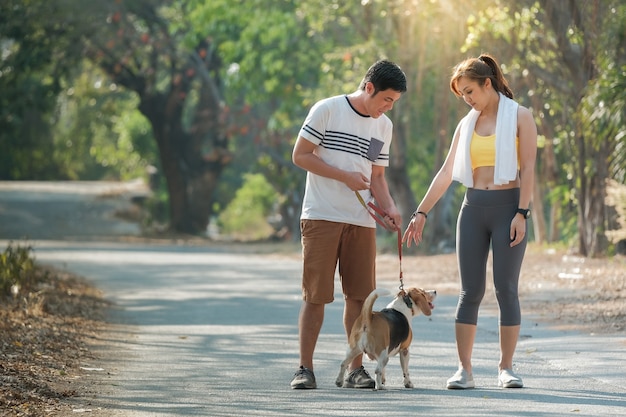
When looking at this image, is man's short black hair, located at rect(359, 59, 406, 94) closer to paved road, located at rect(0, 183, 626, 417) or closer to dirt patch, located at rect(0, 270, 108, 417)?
paved road, located at rect(0, 183, 626, 417)

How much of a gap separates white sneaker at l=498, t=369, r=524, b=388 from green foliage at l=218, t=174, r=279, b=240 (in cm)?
3571

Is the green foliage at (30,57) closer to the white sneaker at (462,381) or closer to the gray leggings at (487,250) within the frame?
the gray leggings at (487,250)

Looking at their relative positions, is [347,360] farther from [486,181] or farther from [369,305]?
[486,181]

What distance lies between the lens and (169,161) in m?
37.2

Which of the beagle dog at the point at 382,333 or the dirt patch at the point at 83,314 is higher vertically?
the beagle dog at the point at 382,333

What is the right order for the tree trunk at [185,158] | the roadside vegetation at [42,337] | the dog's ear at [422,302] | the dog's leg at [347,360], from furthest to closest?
the tree trunk at [185,158], the dog's ear at [422,302], the dog's leg at [347,360], the roadside vegetation at [42,337]

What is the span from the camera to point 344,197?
26.6 ft

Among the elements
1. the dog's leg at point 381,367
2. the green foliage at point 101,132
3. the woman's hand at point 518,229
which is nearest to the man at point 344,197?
the dog's leg at point 381,367

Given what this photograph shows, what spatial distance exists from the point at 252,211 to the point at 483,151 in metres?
36.8

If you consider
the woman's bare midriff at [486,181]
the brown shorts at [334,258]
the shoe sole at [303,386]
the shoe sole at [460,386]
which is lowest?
the shoe sole at [303,386]

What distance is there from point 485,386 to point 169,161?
2951 cm

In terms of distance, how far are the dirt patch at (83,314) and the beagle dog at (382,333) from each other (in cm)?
163

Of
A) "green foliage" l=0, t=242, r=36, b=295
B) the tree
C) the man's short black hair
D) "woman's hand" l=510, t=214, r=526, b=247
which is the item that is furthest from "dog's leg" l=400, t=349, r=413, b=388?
the tree

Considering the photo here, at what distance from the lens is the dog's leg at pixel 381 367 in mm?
7887
